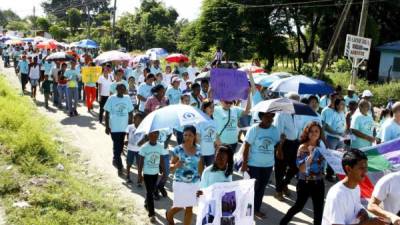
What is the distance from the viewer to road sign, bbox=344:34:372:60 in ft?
43.2

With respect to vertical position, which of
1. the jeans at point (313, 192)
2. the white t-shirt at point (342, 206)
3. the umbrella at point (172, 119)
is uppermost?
the umbrella at point (172, 119)

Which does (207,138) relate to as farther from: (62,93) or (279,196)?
(62,93)

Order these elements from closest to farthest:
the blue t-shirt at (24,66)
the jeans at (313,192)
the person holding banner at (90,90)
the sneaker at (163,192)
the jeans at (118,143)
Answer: the jeans at (313,192) < the sneaker at (163,192) < the jeans at (118,143) < the person holding banner at (90,90) < the blue t-shirt at (24,66)

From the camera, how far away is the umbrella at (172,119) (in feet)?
18.7

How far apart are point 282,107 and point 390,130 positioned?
1.67 metres

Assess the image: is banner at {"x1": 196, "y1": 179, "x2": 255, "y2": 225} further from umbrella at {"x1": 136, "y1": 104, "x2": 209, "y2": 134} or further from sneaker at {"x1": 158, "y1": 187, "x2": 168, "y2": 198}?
sneaker at {"x1": 158, "y1": 187, "x2": 168, "y2": 198}

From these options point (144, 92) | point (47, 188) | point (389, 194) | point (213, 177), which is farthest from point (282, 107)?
point (144, 92)

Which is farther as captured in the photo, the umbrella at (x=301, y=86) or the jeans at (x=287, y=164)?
the umbrella at (x=301, y=86)

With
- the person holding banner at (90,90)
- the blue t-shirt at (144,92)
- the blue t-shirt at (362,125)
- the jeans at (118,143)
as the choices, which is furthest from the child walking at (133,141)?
the person holding banner at (90,90)

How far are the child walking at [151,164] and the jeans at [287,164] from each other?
2.10 m

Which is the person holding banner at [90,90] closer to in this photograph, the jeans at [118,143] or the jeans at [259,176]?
the jeans at [118,143]

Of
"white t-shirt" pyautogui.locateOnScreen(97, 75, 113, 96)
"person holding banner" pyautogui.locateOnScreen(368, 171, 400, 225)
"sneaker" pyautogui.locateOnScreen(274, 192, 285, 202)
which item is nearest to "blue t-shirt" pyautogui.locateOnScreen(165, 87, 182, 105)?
"white t-shirt" pyautogui.locateOnScreen(97, 75, 113, 96)

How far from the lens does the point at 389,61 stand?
Answer: 31125 millimetres

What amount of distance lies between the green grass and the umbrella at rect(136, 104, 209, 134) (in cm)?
176
